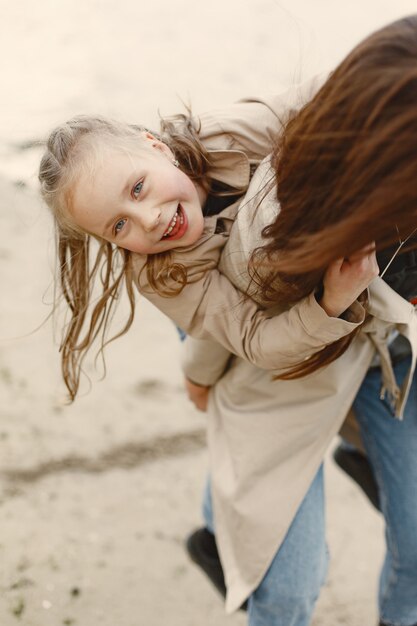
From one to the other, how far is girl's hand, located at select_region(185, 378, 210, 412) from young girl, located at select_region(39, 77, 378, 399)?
296 millimetres

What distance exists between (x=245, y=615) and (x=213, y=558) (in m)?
0.18

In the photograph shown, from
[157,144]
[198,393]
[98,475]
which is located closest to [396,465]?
[198,393]

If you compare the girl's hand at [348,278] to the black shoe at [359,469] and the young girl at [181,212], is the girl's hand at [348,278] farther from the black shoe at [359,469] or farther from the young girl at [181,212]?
the black shoe at [359,469]

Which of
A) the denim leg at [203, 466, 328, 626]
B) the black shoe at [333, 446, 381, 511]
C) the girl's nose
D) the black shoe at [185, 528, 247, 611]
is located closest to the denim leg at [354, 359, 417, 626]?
the denim leg at [203, 466, 328, 626]

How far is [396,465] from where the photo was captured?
5.59 ft

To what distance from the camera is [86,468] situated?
2.41 meters

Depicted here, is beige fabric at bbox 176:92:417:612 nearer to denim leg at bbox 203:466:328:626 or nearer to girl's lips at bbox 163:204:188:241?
denim leg at bbox 203:466:328:626

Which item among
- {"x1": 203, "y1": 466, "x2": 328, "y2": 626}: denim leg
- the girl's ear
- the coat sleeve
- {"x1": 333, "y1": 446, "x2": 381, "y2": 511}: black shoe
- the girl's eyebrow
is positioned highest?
the coat sleeve

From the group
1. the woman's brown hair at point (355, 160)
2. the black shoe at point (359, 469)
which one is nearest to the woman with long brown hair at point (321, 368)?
the woman's brown hair at point (355, 160)

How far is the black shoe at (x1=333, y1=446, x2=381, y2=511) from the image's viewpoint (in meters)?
2.07

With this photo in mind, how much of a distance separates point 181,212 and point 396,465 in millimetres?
655

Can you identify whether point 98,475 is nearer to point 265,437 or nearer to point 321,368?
point 265,437

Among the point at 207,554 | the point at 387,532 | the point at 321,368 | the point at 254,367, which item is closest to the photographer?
the point at 321,368

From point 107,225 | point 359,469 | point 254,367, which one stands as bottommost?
point 359,469
